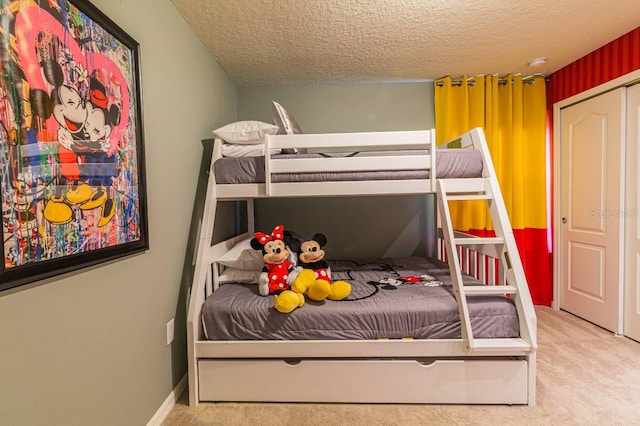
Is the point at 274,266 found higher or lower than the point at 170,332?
higher

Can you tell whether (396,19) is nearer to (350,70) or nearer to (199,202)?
(350,70)

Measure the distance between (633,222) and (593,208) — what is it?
1.04ft

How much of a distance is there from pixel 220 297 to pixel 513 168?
2.93 meters

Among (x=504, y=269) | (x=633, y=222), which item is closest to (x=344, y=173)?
(x=504, y=269)

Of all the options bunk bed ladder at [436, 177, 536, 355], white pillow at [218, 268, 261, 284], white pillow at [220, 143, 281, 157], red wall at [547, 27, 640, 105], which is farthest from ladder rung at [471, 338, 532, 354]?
red wall at [547, 27, 640, 105]

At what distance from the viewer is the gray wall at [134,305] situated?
920 mm

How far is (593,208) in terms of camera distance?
2668 mm

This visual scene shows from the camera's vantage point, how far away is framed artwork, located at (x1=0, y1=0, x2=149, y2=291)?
0.85m

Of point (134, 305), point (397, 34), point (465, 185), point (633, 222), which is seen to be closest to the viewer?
point (134, 305)

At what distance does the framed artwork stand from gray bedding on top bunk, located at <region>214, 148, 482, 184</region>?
0.59 metres

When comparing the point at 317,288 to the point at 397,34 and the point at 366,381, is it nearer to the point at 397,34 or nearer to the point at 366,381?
the point at 366,381

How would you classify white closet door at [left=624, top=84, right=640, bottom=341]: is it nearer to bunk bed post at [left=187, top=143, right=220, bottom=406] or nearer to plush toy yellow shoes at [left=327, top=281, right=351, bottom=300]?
plush toy yellow shoes at [left=327, top=281, right=351, bottom=300]

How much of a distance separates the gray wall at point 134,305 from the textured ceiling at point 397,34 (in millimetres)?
356

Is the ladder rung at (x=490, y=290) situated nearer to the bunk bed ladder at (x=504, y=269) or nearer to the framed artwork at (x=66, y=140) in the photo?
the bunk bed ladder at (x=504, y=269)
